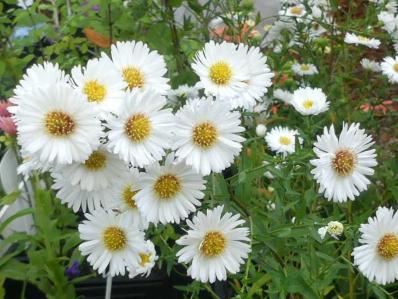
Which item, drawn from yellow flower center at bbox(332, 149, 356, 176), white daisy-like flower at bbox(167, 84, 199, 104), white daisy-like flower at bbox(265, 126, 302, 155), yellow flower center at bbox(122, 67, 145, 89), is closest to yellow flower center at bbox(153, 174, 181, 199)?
yellow flower center at bbox(122, 67, 145, 89)

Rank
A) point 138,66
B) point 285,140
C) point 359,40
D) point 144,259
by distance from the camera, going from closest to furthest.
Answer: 1. point 138,66
2. point 144,259
3. point 285,140
4. point 359,40

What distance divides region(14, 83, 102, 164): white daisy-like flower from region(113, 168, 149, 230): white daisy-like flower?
74mm

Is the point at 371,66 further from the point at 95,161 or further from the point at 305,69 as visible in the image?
the point at 95,161

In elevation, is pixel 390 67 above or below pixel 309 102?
above

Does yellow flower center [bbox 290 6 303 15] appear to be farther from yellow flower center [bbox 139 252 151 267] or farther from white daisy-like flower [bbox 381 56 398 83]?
yellow flower center [bbox 139 252 151 267]

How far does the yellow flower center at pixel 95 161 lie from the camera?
610 millimetres

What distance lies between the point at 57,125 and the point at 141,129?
8cm

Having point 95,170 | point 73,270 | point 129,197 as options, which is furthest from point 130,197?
point 73,270

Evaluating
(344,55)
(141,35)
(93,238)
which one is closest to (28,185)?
(141,35)

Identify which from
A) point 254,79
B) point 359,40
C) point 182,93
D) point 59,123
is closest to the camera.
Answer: point 59,123

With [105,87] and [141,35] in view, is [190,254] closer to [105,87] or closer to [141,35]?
[105,87]

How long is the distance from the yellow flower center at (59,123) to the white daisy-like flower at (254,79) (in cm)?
26

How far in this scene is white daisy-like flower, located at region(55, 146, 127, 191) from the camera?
61cm

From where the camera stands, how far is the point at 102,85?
63 centimetres
